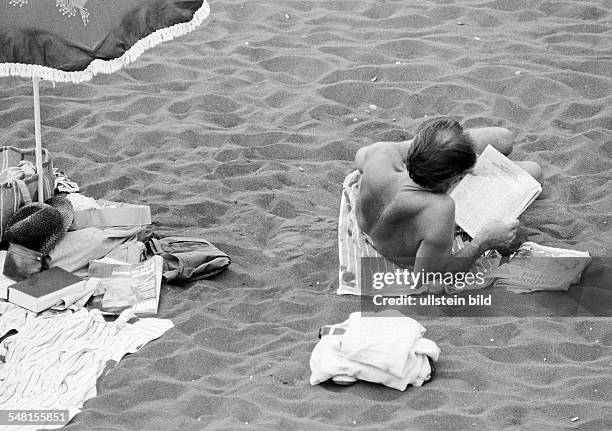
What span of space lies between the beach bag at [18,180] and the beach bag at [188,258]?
64 centimetres

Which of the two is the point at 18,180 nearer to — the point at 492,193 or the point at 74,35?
the point at 74,35

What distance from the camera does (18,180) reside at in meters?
5.24

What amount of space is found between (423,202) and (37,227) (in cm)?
182

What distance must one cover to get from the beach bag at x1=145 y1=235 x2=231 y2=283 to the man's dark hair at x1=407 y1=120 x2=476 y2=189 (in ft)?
3.43

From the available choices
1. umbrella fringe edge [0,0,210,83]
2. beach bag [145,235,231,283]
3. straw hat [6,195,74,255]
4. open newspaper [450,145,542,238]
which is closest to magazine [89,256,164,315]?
beach bag [145,235,231,283]

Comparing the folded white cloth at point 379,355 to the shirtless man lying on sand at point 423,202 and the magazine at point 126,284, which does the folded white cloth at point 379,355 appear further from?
the magazine at point 126,284

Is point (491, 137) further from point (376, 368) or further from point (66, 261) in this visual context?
point (66, 261)

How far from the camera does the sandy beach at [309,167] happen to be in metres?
4.11

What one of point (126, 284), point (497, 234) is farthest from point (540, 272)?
point (126, 284)

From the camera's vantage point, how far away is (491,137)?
221 inches

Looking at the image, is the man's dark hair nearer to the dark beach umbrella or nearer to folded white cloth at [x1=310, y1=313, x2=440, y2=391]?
folded white cloth at [x1=310, y1=313, x2=440, y2=391]

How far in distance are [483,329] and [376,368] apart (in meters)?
0.68

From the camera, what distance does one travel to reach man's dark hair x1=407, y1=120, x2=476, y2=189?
4727 mm

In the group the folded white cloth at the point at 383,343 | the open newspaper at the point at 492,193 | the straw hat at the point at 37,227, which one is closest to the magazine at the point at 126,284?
the straw hat at the point at 37,227
